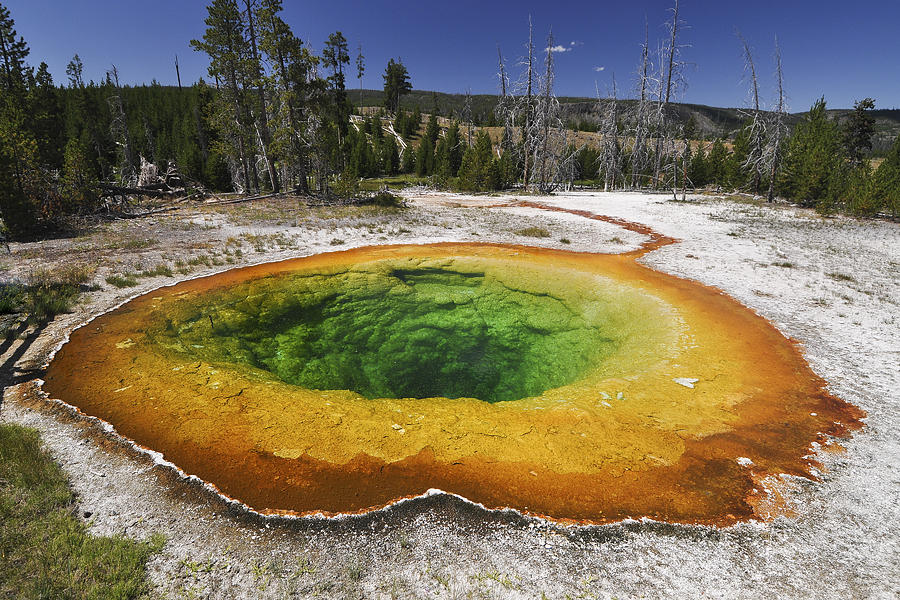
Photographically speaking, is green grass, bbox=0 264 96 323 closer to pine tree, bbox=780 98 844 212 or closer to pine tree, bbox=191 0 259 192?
pine tree, bbox=191 0 259 192

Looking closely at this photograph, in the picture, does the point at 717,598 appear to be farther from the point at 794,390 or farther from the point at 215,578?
the point at 794,390

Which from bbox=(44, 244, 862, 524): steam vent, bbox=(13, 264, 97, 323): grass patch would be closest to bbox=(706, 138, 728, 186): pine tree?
bbox=(44, 244, 862, 524): steam vent

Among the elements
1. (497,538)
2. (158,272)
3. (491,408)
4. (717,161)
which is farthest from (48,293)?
(717,161)

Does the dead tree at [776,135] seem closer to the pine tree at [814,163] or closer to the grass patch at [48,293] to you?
the pine tree at [814,163]

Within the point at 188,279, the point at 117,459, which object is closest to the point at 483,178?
the point at 188,279

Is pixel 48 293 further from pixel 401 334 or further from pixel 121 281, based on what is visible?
pixel 401 334

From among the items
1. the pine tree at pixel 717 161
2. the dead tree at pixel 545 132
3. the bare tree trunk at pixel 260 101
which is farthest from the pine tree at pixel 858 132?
the bare tree trunk at pixel 260 101
